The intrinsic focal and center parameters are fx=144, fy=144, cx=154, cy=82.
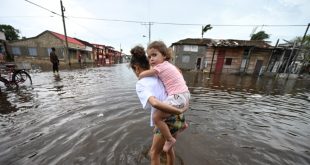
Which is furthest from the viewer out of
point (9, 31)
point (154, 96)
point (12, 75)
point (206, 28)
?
point (9, 31)

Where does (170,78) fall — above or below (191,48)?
below

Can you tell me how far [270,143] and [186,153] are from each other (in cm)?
211

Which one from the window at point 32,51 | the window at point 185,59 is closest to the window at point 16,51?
the window at point 32,51

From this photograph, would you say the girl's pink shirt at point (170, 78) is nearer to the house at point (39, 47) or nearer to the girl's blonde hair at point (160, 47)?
the girl's blonde hair at point (160, 47)


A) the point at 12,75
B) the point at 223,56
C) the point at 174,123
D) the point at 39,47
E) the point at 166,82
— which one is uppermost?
the point at 39,47

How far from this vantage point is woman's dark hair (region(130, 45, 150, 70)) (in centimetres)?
164

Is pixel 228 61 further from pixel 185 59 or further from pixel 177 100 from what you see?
pixel 177 100

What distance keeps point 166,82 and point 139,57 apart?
43 centimetres

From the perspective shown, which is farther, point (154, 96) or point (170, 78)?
point (170, 78)

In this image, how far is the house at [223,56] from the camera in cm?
2270

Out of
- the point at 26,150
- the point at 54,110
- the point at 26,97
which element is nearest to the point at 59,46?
the point at 26,97

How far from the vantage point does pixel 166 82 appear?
1.67 m

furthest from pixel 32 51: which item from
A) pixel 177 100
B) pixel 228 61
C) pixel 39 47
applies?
pixel 228 61

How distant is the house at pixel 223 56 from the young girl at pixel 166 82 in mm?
21592
